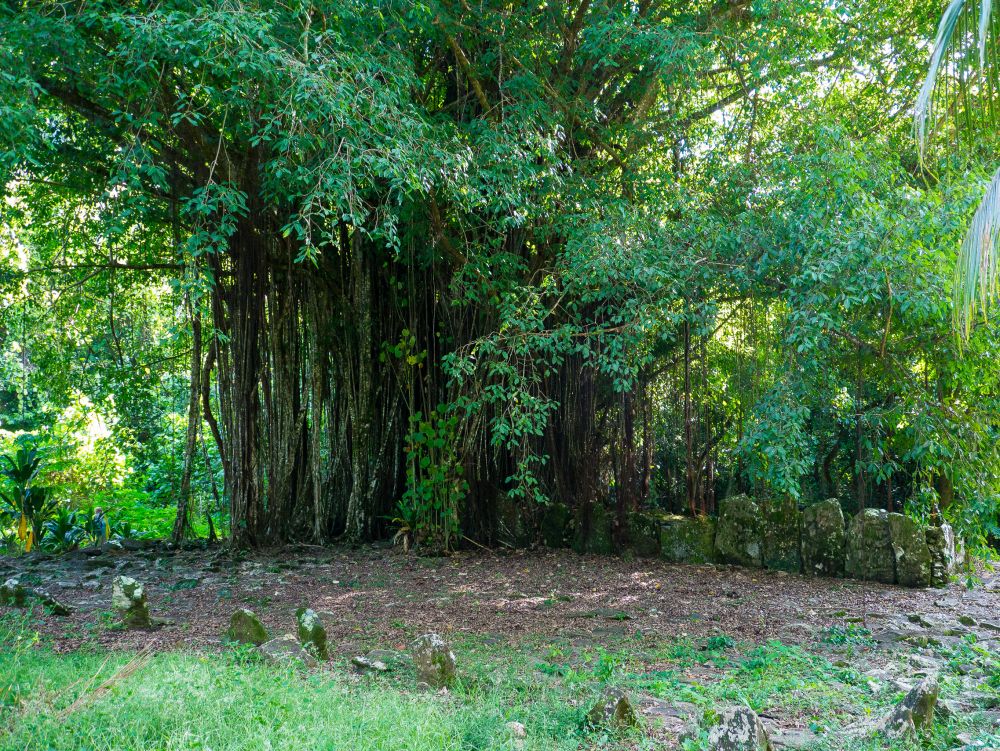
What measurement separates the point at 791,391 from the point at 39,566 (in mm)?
5220

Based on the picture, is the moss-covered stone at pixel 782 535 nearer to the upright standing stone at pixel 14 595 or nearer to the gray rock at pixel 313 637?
the gray rock at pixel 313 637

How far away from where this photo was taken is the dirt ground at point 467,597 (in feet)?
14.1

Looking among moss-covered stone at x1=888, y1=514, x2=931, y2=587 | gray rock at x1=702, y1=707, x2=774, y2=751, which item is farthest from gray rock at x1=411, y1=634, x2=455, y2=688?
moss-covered stone at x1=888, y1=514, x2=931, y2=587

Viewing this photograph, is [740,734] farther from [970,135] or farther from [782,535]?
[782,535]

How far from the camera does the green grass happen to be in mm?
2328

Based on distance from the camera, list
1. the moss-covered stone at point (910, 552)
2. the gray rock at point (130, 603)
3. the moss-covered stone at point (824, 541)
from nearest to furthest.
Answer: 1. the gray rock at point (130, 603)
2. the moss-covered stone at point (910, 552)
3. the moss-covered stone at point (824, 541)

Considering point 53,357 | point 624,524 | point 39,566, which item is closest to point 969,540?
point 624,524

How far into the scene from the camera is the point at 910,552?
5.54 metres

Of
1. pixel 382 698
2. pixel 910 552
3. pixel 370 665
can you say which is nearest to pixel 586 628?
pixel 370 665

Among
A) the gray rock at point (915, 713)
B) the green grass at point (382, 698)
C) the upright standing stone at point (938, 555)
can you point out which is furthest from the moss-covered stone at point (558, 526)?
the gray rock at point (915, 713)

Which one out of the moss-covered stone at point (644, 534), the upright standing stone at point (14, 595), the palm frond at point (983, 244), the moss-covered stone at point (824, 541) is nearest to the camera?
the palm frond at point (983, 244)

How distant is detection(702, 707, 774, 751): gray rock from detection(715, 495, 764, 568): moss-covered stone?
3959 millimetres

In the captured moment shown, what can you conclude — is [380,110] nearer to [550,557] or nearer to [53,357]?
[550,557]

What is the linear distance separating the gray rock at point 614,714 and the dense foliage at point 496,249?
2430 mm
